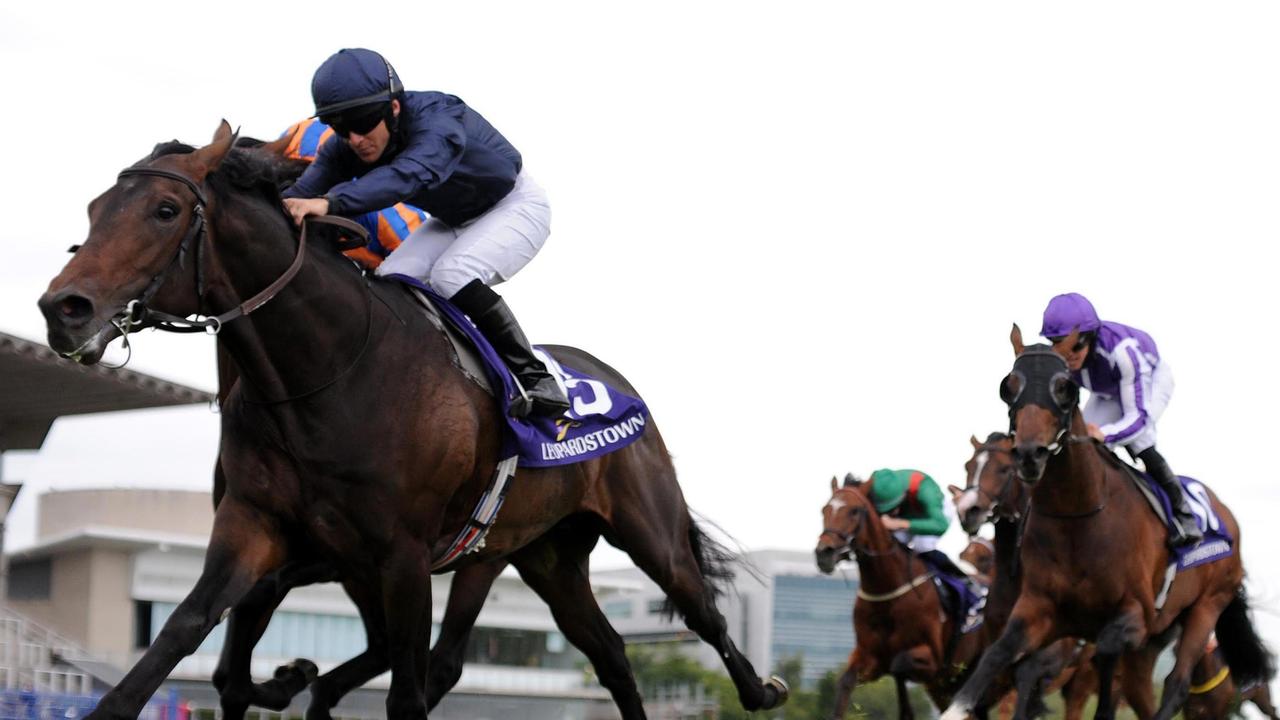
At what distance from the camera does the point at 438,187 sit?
21.4 ft

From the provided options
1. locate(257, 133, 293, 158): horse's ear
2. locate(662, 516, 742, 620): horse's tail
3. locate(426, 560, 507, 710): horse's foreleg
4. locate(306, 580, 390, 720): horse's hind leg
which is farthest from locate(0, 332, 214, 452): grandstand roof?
locate(257, 133, 293, 158): horse's ear

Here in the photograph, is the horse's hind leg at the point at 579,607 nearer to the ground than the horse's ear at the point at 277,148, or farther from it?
nearer to the ground

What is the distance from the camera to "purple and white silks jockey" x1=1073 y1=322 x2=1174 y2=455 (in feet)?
30.6

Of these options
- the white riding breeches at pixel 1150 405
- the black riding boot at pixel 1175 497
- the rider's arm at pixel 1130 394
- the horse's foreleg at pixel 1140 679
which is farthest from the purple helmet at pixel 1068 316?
the horse's foreleg at pixel 1140 679

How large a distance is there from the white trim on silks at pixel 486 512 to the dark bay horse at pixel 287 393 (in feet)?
0.16

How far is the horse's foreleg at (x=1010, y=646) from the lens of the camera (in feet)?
26.3

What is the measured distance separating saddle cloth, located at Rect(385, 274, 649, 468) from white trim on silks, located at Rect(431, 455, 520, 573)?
0.06 meters

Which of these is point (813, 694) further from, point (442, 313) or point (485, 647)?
point (442, 313)

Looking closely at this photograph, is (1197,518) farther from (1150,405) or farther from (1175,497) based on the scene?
(1150,405)

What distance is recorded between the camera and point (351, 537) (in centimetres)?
571

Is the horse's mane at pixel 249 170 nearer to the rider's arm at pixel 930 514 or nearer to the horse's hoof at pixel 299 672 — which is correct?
the horse's hoof at pixel 299 672

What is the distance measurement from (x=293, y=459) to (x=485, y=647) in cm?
4108

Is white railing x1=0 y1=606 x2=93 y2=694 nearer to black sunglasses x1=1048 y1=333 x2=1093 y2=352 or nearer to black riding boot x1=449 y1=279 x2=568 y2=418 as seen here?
black sunglasses x1=1048 y1=333 x2=1093 y2=352

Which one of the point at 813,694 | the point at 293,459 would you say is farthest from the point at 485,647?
the point at 293,459
